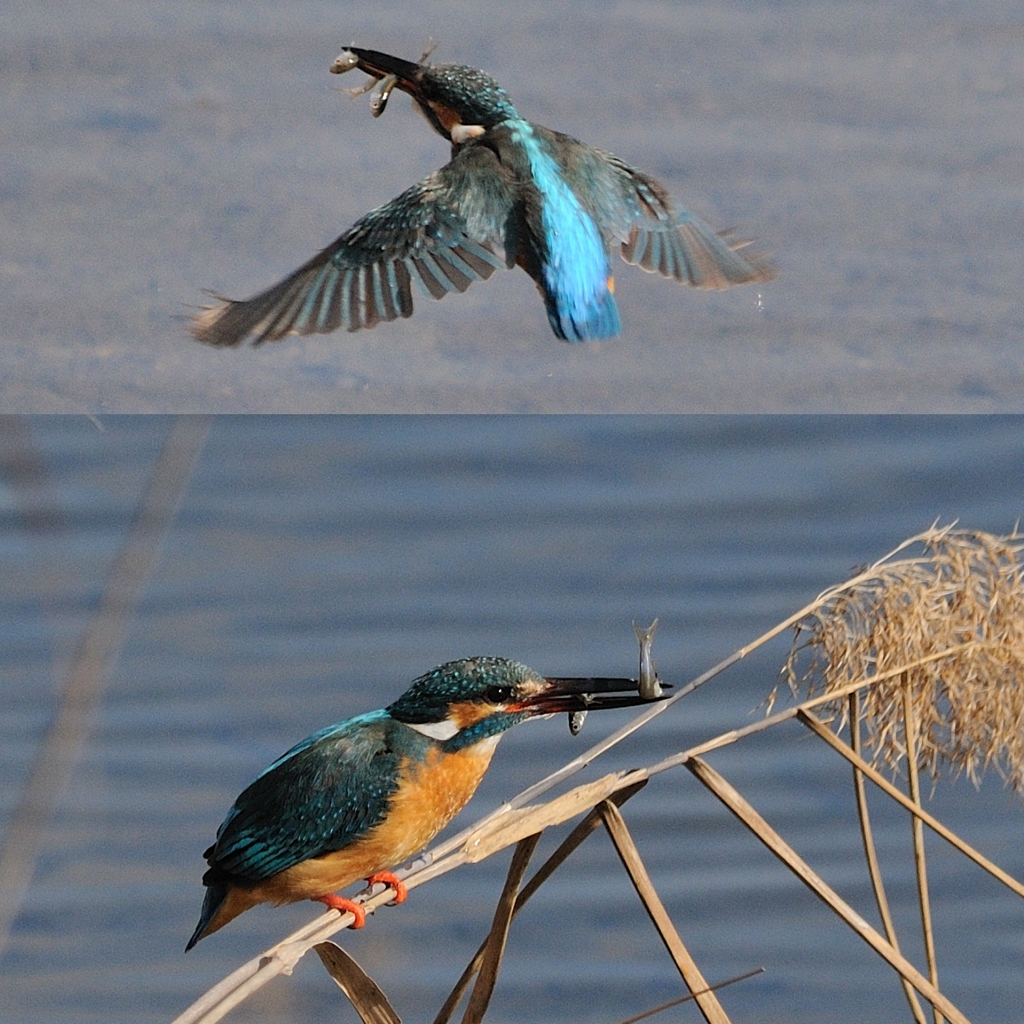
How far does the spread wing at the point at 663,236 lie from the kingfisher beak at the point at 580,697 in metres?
0.57

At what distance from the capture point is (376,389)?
6.89 feet

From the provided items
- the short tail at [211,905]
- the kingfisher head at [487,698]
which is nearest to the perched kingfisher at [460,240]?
the kingfisher head at [487,698]

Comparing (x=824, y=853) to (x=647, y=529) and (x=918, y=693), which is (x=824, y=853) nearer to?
(x=647, y=529)

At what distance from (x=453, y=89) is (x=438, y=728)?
60cm

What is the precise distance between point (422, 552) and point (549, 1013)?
601 mm

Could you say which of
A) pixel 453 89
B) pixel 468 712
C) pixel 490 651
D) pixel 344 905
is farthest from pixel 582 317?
pixel 490 651

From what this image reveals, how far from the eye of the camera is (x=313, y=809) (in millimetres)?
1305

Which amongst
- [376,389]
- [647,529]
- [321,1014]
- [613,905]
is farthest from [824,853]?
[376,389]

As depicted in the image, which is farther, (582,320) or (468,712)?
(582,320)

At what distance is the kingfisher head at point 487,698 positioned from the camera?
1.13 m

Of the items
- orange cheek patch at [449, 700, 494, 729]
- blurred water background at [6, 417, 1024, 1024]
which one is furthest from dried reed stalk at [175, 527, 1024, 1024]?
blurred water background at [6, 417, 1024, 1024]

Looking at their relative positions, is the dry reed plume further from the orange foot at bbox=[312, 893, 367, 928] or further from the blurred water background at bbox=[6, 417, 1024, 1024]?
the blurred water background at bbox=[6, 417, 1024, 1024]

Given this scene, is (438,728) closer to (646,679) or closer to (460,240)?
(646,679)

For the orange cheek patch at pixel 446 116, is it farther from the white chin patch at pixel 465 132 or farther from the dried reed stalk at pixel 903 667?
the dried reed stalk at pixel 903 667
